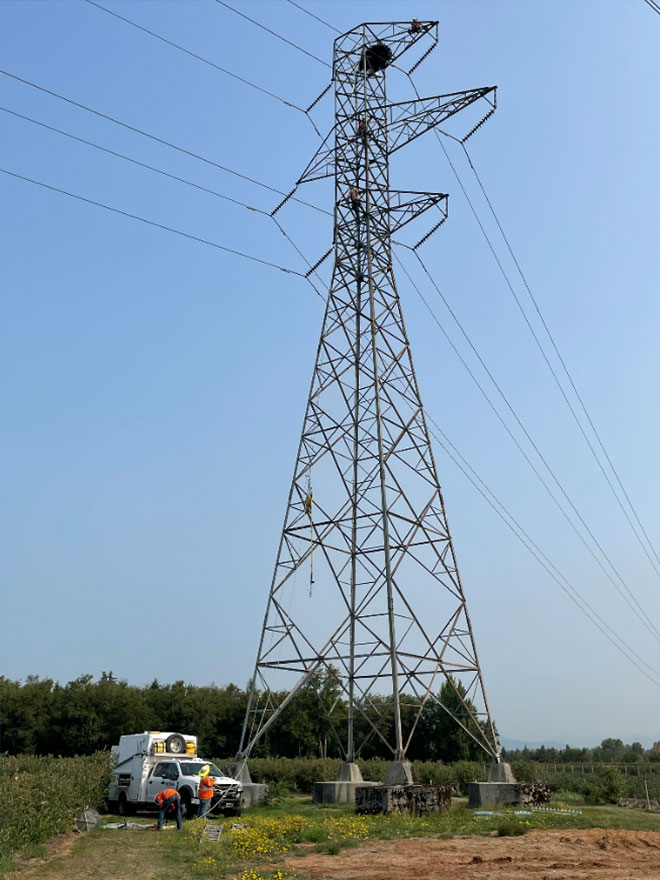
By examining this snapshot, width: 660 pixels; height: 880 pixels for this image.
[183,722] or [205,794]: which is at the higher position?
[183,722]

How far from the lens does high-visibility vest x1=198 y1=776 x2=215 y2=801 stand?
20.0 meters

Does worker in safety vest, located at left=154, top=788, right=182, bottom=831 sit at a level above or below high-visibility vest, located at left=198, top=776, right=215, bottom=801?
below

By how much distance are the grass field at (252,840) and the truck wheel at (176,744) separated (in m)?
2.40

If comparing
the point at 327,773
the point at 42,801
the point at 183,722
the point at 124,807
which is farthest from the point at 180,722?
the point at 42,801

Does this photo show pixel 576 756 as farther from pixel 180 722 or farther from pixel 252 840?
pixel 252 840

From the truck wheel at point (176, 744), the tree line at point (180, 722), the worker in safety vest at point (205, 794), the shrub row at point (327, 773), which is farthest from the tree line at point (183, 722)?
the worker in safety vest at point (205, 794)

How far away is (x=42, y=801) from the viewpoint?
1577 centimetres

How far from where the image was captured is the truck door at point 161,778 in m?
21.8

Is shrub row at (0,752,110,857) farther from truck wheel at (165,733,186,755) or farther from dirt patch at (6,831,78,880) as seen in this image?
truck wheel at (165,733,186,755)

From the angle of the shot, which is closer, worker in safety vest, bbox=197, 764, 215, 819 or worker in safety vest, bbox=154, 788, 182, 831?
worker in safety vest, bbox=154, 788, 182, 831

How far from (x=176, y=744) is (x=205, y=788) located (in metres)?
4.05

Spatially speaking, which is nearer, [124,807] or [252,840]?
[252,840]

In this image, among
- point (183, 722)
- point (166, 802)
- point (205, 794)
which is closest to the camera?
point (166, 802)

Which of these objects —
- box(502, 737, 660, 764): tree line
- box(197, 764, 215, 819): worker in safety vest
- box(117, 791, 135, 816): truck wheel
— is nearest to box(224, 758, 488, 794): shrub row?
box(117, 791, 135, 816): truck wheel
